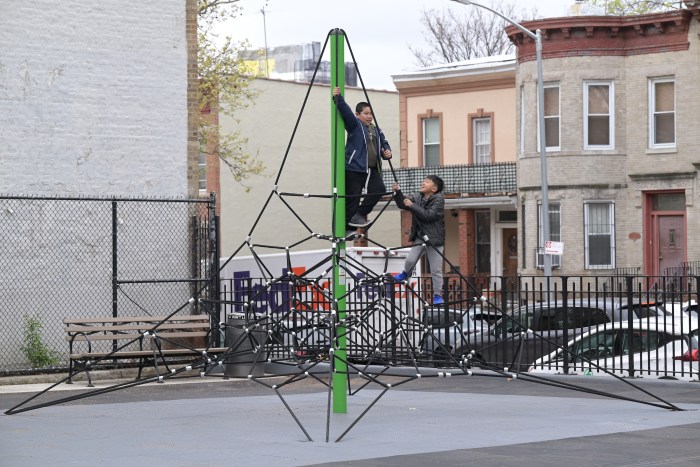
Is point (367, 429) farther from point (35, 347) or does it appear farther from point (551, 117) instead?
point (551, 117)

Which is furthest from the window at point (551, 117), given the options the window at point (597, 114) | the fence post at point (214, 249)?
the fence post at point (214, 249)

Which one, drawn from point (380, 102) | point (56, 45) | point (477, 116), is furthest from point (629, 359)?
point (380, 102)

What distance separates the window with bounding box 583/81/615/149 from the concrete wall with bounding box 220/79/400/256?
465 inches

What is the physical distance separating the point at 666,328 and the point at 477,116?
28.4 meters

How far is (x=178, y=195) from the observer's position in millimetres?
22594

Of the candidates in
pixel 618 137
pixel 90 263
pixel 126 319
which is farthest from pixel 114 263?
pixel 618 137

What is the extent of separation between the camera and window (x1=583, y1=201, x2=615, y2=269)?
130 feet

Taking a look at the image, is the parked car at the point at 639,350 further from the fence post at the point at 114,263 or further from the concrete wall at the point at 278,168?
the concrete wall at the point at 278,168

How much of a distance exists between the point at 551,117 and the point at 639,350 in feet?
72.5

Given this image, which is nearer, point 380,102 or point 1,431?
point 1,431

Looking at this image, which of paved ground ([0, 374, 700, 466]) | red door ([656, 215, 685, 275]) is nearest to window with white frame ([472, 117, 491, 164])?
red door ([656, 215, 685, 275])

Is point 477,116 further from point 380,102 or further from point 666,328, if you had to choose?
point 666,328

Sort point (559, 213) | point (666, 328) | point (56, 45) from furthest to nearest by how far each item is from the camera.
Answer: point (559, 213) < point (56, 45) < point (666, 328)

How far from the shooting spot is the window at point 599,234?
1563 inches
